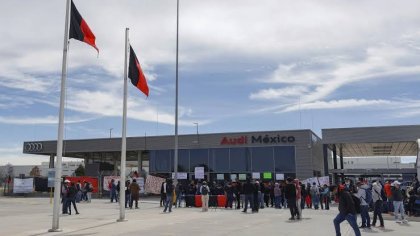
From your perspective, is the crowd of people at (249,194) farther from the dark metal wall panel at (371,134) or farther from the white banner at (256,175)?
the dark metal wall panel at (371,134)

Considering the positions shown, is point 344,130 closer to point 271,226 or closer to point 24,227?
point 271,226

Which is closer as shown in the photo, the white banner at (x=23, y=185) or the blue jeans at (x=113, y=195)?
the blue jeans at (x=113, y=195)

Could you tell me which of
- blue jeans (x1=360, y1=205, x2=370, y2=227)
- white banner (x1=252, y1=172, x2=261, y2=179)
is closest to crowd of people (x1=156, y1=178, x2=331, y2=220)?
blue jeans (x1=360, y1=205, x2=370, y2=227)

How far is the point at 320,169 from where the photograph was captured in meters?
43.5

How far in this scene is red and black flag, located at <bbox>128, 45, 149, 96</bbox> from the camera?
719 inches

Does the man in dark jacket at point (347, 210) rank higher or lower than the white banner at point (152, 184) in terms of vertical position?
lower

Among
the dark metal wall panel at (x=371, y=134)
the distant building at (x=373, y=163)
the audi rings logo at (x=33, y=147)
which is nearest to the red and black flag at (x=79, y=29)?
the dark metal wall panel at (x=371, y=134)

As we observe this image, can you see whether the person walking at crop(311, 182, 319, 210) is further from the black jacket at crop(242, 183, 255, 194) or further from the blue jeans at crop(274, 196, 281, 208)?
the black jacket at crop(242, 183, 255, 194)

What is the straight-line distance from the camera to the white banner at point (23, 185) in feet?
140

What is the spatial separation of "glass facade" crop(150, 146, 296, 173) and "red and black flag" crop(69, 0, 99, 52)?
87.4 feet

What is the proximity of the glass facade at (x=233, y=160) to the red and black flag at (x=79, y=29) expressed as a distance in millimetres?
26639

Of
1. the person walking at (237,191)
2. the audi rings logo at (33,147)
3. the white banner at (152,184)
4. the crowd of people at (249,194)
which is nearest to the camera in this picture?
the crowd of people at (249,194)

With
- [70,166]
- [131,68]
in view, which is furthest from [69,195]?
[70,166]

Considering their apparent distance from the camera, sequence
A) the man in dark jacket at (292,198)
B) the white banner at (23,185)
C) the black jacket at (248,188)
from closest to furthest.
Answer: the man in dark jacket at (292,198) → the black jacket at (248,188) → the white banner at (23,185)
